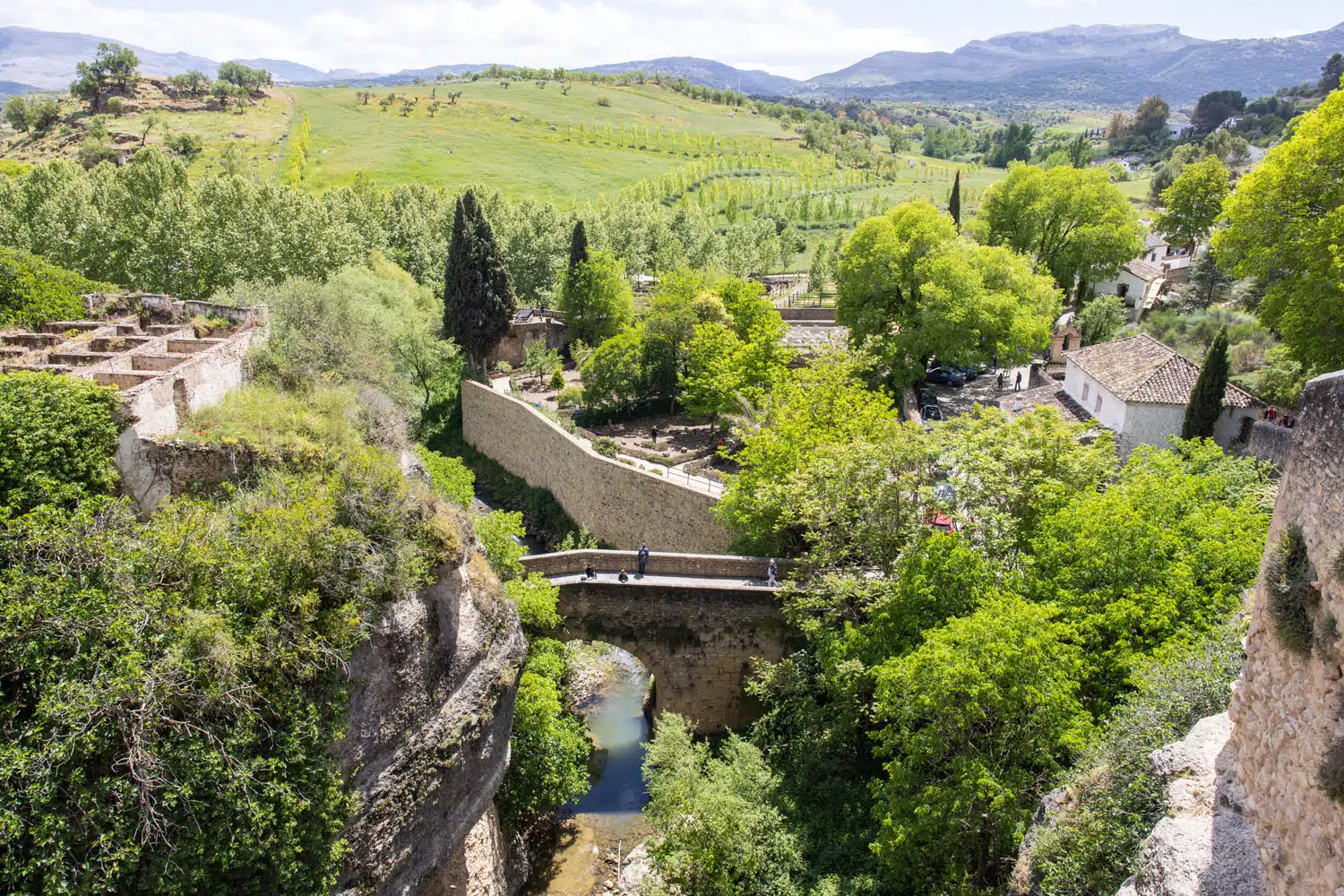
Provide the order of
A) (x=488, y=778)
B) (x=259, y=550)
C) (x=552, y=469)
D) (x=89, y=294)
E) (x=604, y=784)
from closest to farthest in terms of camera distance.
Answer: (x=259, y=550)
(x=488, y=778)
(x=604, y=784)
(x=89, y=294)
(x=552, y=469)

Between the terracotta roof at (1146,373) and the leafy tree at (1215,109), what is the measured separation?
464 ft

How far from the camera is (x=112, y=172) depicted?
184 ft

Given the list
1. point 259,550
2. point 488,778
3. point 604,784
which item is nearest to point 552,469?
point 604,784

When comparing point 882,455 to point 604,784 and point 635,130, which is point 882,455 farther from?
point 635,130

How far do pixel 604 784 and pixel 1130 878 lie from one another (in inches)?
693

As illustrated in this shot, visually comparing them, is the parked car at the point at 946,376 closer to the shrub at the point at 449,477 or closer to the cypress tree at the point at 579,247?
the cypress tree at the point at 579,247

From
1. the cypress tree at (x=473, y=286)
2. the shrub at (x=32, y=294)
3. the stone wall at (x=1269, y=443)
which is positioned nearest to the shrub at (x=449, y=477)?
the shrub at (x=32, y=294)

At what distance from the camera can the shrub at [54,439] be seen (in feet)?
49.2

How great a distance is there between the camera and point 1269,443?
2450 cm

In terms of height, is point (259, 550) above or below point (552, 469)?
above

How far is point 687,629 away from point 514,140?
126 meters

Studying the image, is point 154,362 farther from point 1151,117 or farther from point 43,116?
point 1151,117

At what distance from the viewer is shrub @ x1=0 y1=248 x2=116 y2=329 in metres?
25.2

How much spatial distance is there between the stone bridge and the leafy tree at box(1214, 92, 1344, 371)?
1540 cm
